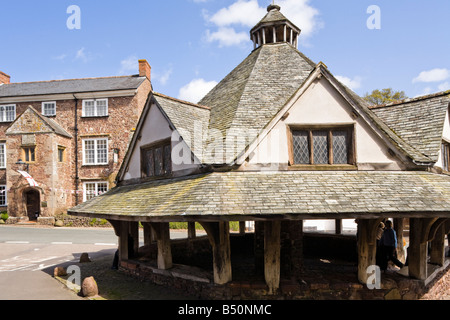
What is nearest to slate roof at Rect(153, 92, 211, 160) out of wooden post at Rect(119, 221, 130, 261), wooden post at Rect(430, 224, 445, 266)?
wooden post at Rect(119, 221, 130, 261)

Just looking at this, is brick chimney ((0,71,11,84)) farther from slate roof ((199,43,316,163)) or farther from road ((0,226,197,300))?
slate roof ((199,43,316,163))

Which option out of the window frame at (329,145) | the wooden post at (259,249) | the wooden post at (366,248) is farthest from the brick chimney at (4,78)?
the wooden post at (366,248)

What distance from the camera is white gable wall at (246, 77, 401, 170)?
8.60 metres

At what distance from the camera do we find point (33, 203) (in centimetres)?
2645

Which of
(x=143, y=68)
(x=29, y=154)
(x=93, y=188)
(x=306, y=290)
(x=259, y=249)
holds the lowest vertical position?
(x=306, y=290)

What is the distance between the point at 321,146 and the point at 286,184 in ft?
5.99

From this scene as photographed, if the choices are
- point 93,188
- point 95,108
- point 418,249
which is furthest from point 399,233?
point 95,108

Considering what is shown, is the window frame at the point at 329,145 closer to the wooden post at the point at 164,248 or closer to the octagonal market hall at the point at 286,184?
the octagonal market hall at the point at 286,184

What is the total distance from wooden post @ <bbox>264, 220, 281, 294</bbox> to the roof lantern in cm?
982

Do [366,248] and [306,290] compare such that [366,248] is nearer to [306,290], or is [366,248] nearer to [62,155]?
[306,290]

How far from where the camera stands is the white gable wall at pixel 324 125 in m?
8.60

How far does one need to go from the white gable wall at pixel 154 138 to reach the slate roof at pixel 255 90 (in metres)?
1.01
